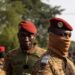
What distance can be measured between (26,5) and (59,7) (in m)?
4.04

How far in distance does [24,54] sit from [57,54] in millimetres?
2872

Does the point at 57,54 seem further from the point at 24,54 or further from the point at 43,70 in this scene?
the point at 24,54

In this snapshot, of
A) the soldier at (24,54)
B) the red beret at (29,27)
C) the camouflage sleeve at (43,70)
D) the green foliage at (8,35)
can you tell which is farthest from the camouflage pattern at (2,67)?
the green foliage at (8,35)

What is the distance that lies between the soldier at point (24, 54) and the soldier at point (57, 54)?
2.45 meters

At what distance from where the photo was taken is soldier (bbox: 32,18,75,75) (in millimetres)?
6691

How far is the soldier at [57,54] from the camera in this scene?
6691 millimetres

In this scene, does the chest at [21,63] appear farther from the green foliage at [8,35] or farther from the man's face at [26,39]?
the green foliage at [8,35]

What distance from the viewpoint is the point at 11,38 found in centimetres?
4291

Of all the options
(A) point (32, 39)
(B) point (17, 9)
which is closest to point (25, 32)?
(A) point (32, 39)

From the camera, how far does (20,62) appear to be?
9.55m

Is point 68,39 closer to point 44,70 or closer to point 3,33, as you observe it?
point 44,70

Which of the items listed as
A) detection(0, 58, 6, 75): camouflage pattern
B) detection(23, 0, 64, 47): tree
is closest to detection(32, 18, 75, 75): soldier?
detection(0, 58, 6, 75): camouflage pattern

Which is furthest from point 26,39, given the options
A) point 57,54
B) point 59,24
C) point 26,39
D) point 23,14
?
point 23,14

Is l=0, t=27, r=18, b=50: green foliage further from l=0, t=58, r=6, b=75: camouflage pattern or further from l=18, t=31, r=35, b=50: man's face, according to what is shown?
l=18, t=31, r=35, b=50: man's face
